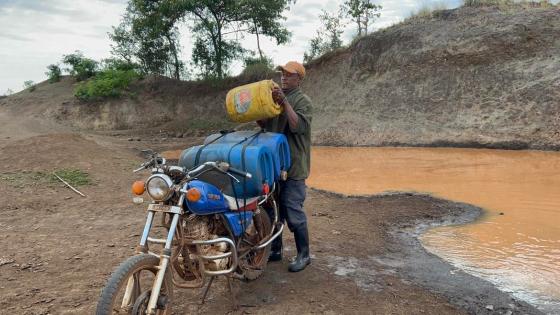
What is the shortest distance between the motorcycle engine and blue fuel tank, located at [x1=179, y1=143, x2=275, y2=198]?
0.86 feet

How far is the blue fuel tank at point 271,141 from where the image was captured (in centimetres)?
354

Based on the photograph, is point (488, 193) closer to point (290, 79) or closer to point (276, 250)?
point (276, 250)

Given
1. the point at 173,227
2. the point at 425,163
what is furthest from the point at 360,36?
the point at 173,227

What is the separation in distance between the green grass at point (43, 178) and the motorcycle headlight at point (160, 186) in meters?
6.37

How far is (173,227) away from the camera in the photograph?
2766 millimetres

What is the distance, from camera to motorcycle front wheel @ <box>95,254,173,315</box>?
2520 millimetres

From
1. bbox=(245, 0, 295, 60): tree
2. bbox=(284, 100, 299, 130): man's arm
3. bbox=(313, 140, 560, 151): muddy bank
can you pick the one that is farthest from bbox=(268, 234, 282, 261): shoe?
bbox=(245, 0, 295, 60): tree

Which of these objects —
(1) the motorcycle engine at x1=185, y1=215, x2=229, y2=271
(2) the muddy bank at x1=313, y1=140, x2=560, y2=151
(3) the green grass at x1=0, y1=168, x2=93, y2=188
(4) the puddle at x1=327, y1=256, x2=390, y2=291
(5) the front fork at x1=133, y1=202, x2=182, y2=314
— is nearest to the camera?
(5) the front fork at x1=133, y1=202, x2=182, y2=314

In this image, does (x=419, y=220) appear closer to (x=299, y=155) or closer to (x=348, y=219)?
(x=348, y=219)

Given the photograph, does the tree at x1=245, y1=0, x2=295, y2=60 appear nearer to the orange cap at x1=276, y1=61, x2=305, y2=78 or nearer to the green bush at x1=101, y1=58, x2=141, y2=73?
the green bush at x1=101, y1=58, x2=141, y2=73

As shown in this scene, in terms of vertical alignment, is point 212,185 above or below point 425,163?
above

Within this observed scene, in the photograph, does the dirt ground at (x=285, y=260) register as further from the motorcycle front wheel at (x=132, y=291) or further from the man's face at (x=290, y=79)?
the man's face at (x=290, y=79)

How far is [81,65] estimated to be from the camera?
29062mm

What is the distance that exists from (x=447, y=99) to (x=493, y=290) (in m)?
14.9
